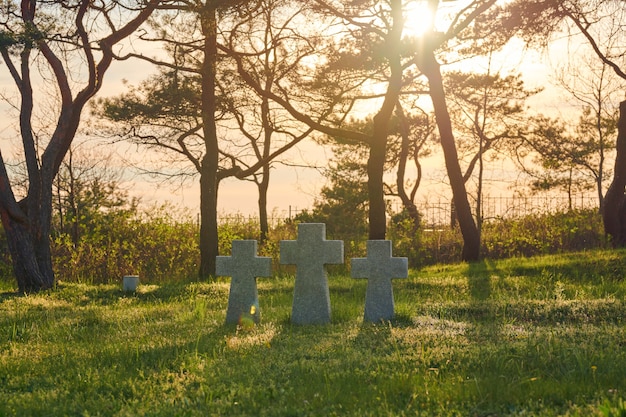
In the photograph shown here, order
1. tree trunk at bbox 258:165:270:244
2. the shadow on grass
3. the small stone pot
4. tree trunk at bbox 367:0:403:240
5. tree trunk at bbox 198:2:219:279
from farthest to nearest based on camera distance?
tree trunk at bbox 258:165:270:244
tree trunk at bbox 367:0:403:240
tree trunk at bbox 198:2:219:279
the small stone pot
the shadow on grass

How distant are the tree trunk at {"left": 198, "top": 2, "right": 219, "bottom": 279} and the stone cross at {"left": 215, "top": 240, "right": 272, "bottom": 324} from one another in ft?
29.7

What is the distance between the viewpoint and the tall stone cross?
10641 millimetres

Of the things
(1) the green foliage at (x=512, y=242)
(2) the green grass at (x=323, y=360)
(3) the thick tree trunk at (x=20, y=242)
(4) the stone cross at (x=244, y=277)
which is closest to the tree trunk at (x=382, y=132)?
(1) the green foliage at (x=512, y=242)

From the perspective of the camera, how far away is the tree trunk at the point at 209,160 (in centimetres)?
1975

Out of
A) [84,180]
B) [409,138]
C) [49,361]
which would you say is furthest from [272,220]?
[49,361]

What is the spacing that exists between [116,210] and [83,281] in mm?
5582

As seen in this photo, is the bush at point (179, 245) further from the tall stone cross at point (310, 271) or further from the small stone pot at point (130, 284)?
the tall stone cross at point (310, 271)

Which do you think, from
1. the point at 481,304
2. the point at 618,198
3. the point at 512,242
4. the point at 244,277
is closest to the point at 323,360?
the point at 244,277

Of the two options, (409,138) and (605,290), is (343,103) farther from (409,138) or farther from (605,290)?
(605,290)

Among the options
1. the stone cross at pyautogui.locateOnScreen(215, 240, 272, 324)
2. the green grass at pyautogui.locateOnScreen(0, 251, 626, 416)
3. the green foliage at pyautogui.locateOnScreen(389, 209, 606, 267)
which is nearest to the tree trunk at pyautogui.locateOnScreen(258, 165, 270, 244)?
the green foliage at pyautogui.locateOnScreen(389, 209, 606, 267)

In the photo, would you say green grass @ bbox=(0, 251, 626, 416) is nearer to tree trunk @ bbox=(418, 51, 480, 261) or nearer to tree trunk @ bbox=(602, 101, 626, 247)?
tree trunk @ bbox=(418, 51, 480, 261)

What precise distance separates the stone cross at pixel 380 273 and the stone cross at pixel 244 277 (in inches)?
51.9

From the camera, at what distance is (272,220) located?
107 feet

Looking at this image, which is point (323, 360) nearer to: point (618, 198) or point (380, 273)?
point (380, 273)
